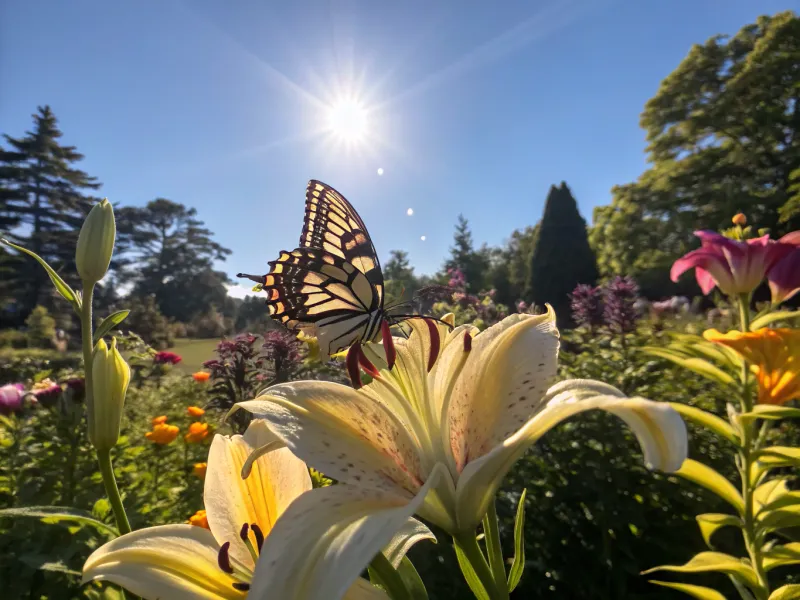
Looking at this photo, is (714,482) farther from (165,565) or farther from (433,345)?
(165,565)

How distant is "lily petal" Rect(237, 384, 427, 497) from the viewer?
0.41 metres

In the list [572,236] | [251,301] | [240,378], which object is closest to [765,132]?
[572,236]

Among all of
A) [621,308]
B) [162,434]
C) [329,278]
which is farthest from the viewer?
[621,308]

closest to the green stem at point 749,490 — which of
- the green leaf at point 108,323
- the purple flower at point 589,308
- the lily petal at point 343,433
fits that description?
the lily petal at point 343,433

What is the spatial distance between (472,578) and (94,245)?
0.60m

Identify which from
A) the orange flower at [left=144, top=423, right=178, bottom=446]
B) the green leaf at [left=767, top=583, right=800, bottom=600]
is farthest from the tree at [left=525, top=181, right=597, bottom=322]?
the green leaf at [left=767, top=583, right=800, bottom=600]

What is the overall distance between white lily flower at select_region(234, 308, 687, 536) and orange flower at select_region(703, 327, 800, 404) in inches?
35.9

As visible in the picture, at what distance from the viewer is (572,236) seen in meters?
16.7

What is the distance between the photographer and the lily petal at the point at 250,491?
1.57 ft

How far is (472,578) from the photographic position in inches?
18.2

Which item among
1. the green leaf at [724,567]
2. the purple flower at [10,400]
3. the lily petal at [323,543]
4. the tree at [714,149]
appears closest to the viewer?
the lily petal at [323,543]

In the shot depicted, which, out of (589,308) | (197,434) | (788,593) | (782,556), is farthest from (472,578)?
(589,308)

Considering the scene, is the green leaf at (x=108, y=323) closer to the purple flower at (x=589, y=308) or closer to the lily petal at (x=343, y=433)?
the lily petal at (x=343, y=433)

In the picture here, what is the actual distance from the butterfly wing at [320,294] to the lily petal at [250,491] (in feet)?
0.89
